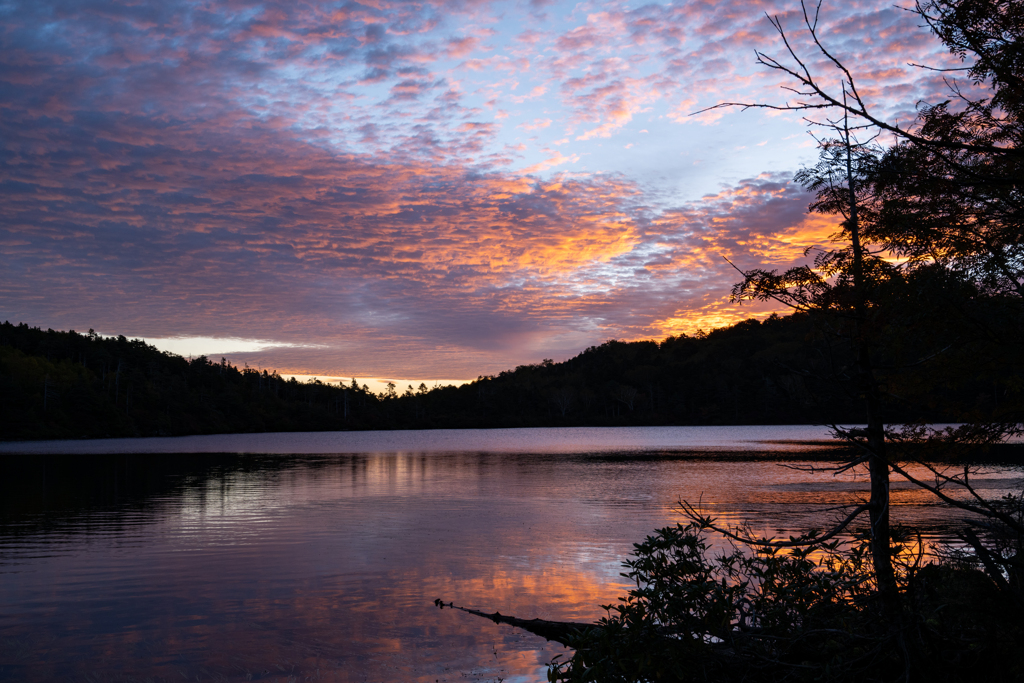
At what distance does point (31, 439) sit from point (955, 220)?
158 metres

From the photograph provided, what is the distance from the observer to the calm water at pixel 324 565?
12266 mm

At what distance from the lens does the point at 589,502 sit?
109ft

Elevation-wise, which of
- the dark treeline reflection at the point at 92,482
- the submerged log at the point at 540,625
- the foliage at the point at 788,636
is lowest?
the dark treeline reflection at the point at 92,482

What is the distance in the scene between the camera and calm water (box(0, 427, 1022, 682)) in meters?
12.3

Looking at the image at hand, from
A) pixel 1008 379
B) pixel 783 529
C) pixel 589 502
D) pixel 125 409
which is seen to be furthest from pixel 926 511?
pixel 125 409

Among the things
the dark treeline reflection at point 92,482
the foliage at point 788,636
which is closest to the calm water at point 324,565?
the dark treeline reflection at point 92,482

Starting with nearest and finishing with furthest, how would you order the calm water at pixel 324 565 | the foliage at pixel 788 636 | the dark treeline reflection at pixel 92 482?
1. the foliage at pixel 788 636
2. the calm water at pixel 324 565
3. the dark treeline reflection at pixel 92 482

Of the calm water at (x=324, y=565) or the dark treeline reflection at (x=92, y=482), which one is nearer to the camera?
the calm water at (x=324, y=565)

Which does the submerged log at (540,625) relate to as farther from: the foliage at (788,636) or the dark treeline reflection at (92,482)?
the dark treeline reflection at (92,482)

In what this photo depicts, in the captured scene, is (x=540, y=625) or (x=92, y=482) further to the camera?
(x=92, y=482)

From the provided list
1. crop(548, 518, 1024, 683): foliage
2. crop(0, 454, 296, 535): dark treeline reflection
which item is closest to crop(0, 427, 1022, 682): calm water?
crop(0, 454, 296, 535): dark treeline reflection

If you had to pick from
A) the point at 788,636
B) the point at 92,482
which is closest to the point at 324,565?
the point at 788,636

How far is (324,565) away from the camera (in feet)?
65.1

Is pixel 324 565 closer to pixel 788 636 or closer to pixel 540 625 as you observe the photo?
pixel 540 625
